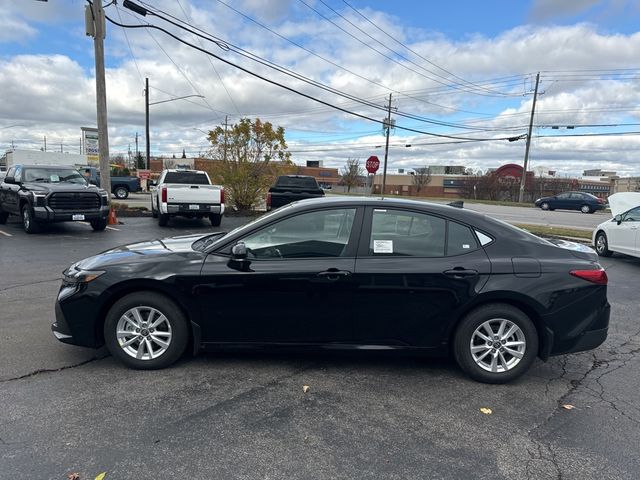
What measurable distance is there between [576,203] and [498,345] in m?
36.6

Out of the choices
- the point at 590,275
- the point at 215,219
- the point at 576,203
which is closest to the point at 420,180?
the point at 576,203

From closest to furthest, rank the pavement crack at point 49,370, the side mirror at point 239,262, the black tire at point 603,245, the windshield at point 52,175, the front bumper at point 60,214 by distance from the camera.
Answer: the pavement crack at point 49,370, the side mirror at point 239,262, the black tire at point 603,245, the front bumper at point 60,214, the windshield at point 52,175

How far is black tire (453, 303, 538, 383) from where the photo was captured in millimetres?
3846

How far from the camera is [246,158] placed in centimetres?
1792

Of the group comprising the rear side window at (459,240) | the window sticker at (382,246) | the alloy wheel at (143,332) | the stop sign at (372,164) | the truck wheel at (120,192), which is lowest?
the truck wheel at (120,192)

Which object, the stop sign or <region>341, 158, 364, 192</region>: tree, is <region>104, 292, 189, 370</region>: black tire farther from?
<region>341, 158, 364, 192</region>: tree

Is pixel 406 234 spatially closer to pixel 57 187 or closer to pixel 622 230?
pixel 622 230

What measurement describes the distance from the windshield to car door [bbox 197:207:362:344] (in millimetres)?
10759

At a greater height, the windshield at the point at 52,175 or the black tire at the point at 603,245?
the windshield at the point at 52,175

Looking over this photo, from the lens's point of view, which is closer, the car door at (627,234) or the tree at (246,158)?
the car door at (627,234)

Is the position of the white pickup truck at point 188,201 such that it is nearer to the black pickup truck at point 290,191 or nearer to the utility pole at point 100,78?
the black pickup truck at point 290,191

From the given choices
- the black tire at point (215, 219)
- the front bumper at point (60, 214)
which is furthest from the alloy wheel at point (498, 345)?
the black tire at point (215, 219)

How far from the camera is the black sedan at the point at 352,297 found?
3822 millimetres

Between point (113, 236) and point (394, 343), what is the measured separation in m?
10.3
